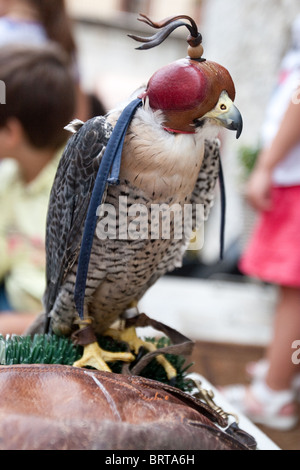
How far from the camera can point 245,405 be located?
6.73 ft

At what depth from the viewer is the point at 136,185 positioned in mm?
827

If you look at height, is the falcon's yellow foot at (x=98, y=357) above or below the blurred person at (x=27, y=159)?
below

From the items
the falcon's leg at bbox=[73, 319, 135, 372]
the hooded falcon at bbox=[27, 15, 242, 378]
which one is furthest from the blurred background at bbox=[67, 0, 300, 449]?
the falcon's leg at bbox=[73, 319, 135, 372]

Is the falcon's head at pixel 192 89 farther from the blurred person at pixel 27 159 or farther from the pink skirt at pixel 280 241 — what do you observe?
the pink skirt at pixel 280 241

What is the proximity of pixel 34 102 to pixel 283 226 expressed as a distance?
1.03 metres

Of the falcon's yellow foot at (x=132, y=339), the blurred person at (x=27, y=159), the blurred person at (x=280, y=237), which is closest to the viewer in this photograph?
the falcon's yellow foot at (x=132, y=339)

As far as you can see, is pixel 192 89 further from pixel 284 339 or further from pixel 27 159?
pixel 284 339

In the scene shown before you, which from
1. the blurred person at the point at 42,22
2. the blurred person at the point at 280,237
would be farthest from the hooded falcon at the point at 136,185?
the blurred person at the point at 42,22

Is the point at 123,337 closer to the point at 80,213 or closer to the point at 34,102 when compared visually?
the point at 80,213

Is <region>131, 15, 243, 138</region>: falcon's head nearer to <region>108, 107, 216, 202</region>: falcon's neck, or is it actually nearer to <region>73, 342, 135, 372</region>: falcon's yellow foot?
<region>108, 107, 216, 202</region>: falcon's neck

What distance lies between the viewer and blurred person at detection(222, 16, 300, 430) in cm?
179

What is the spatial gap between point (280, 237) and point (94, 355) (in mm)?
1190

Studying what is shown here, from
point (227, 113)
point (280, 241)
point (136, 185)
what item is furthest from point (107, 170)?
point (280, 241)

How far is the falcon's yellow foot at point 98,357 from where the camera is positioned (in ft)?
3.01
